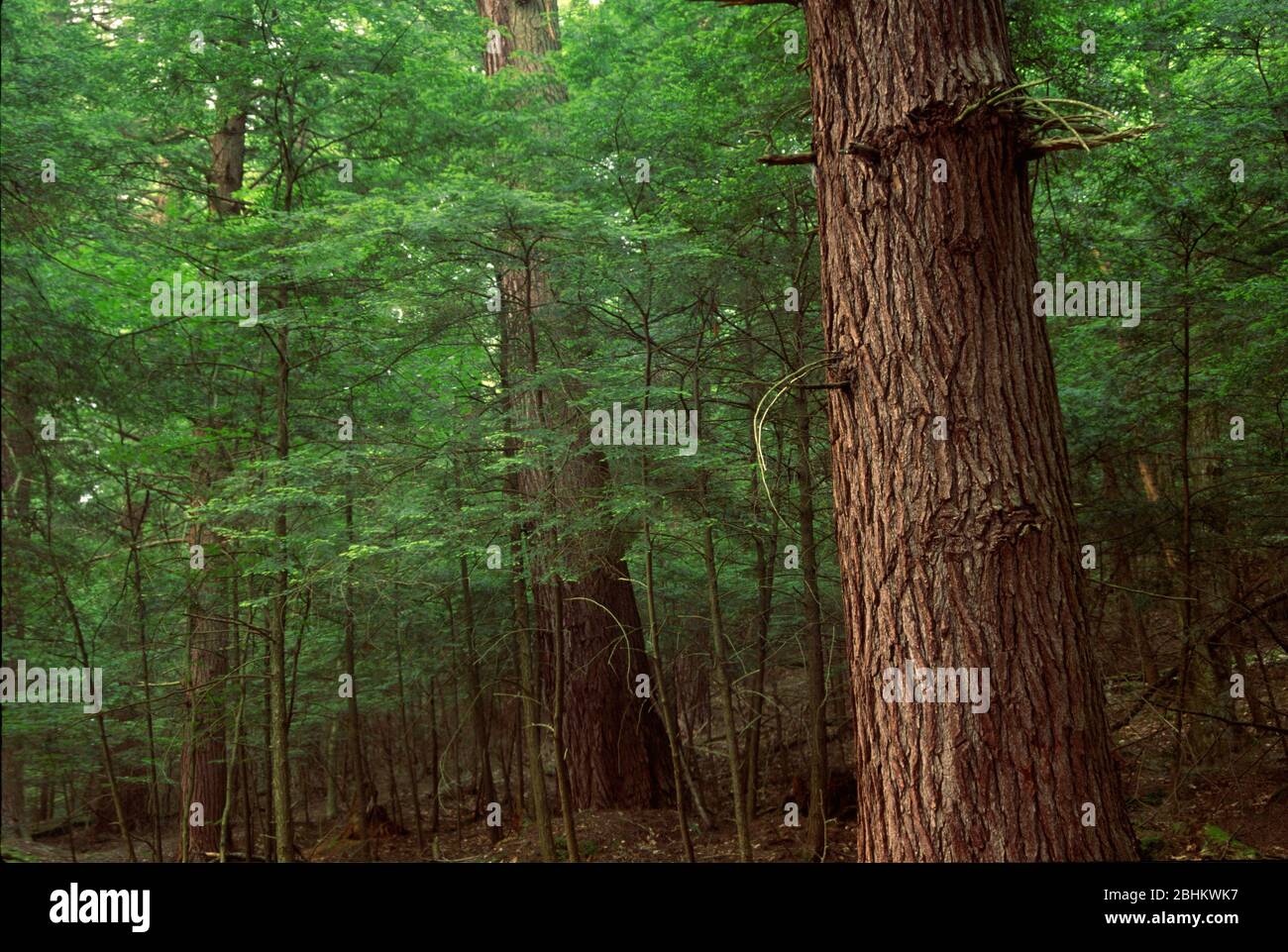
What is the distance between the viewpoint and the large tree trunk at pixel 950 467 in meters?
2.84

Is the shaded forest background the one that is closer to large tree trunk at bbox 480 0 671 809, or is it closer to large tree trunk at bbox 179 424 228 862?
large tree trunk at bbox 179 424 228 862

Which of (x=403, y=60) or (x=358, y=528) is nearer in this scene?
(x=358, y=528)

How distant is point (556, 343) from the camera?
24.3 ft

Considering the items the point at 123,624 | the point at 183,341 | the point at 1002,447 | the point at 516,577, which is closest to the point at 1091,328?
the point at 516,577

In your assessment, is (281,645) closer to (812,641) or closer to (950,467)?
(812,641)

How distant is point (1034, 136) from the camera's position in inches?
125

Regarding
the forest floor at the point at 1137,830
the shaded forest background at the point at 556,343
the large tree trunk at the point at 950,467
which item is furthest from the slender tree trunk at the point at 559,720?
the large tree trunk at the point at 950,467

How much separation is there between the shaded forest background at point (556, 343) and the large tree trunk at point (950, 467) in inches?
124

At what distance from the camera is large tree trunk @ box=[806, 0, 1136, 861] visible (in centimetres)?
284

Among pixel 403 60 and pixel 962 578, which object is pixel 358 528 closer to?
pixel 403 60

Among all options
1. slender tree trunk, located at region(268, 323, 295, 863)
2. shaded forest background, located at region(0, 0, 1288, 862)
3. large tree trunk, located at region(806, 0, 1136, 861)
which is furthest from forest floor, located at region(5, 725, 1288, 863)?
large tree trunk, located at region(806, 0, 1136, 861)

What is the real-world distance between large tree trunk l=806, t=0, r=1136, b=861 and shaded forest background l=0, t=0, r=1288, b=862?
3.15m
